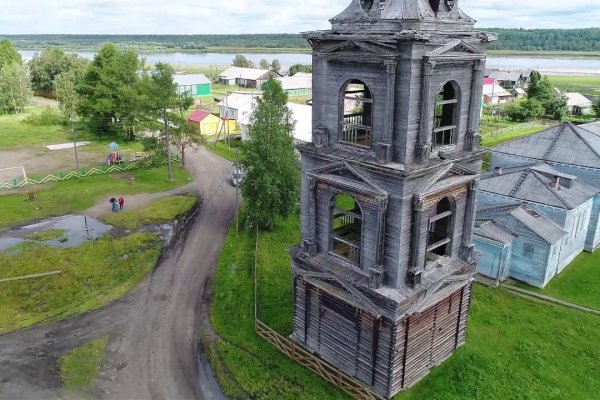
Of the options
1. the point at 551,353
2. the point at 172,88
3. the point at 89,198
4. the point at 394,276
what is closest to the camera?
the point at 394,276

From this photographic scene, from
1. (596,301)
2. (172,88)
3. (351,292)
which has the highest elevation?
(172,88)

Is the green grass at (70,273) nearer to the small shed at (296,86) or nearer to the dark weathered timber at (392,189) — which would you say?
the dark weathered timber at (392,189)

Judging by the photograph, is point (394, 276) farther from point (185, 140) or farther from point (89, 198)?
point (185, 140)

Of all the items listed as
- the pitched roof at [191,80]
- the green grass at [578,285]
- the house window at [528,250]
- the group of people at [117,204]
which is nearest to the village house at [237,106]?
the group of people at [117,204]

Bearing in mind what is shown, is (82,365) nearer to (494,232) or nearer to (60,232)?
(60,232)

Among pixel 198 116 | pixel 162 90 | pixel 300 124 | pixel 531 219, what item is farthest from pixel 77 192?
pixel 531 219

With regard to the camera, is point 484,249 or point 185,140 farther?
point 185,140

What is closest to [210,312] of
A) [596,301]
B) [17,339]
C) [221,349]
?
[221,349]
